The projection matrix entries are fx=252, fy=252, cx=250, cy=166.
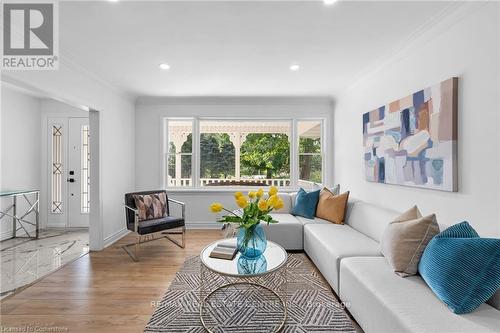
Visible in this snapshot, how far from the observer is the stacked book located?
210 cm

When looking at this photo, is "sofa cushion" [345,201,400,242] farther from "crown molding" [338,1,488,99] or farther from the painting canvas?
"crown molding" [338,1,488,99]

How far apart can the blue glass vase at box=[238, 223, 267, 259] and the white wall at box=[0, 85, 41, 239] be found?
427cm

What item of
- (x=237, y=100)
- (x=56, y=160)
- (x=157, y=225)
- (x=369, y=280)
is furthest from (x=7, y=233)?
(x=369, y=280)

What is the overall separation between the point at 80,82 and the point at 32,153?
2310 millimetres

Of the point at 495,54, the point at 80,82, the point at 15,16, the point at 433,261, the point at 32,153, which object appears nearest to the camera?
the point at 433,261

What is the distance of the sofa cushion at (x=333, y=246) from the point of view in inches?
90.8

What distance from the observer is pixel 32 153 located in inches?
178

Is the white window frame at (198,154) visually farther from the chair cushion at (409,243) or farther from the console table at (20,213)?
the chair cushion at (409,243)

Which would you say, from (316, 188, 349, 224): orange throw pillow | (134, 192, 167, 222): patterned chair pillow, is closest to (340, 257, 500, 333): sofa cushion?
(316, 188, 349, 224): orange throw pillow

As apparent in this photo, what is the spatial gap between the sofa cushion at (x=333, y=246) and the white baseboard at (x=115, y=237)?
116 inches

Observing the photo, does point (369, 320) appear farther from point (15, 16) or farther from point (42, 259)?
point (42, 259)

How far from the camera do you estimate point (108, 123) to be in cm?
388

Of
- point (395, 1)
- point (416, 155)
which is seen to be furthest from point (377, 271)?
point (395, 1)

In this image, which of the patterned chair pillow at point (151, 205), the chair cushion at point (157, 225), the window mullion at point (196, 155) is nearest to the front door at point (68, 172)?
the patterned chair pillow at point (151, 205)
